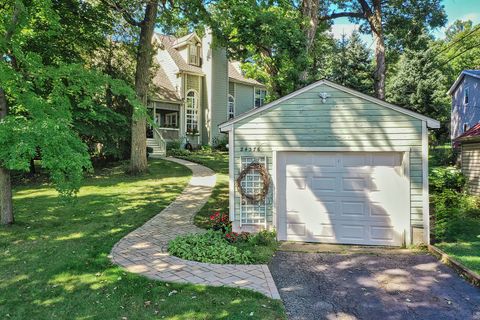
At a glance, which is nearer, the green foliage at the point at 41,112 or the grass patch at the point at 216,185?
the green foliage at the point at 41,112

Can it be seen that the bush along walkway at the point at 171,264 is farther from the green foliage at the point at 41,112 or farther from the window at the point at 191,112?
the window at the point at 191,112

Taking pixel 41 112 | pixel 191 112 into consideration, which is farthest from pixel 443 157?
pixel 41 112

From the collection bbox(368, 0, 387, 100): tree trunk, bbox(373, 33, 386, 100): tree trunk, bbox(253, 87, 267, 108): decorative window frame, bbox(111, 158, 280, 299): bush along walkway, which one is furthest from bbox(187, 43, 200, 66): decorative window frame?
bbox(111, 158, 280, 299): bush along walkway

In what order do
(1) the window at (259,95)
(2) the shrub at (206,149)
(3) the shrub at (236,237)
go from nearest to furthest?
(3) the shrub at (236,237), (2) the shrub at (206,149), (1) the window at (259,95)

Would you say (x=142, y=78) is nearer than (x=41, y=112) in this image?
No

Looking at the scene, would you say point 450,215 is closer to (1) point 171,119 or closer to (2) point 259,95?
(1) point 171,119

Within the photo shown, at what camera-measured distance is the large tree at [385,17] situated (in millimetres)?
18562

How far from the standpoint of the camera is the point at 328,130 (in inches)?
305

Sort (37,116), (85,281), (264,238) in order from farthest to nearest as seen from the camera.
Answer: (264,238) → (37,116) → (85,281)

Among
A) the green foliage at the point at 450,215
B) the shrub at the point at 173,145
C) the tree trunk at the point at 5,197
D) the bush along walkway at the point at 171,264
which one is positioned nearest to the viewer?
the bush along walkway at the point at 171,264

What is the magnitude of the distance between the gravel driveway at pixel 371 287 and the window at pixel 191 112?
18834 mm

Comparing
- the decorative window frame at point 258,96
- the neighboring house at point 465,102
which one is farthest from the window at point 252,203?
the decorative window frame at point 258,96

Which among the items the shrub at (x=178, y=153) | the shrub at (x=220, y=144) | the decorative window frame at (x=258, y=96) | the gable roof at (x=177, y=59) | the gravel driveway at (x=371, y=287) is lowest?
the gravel driveway at (x=371, y=287)

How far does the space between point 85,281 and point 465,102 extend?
25889mm
